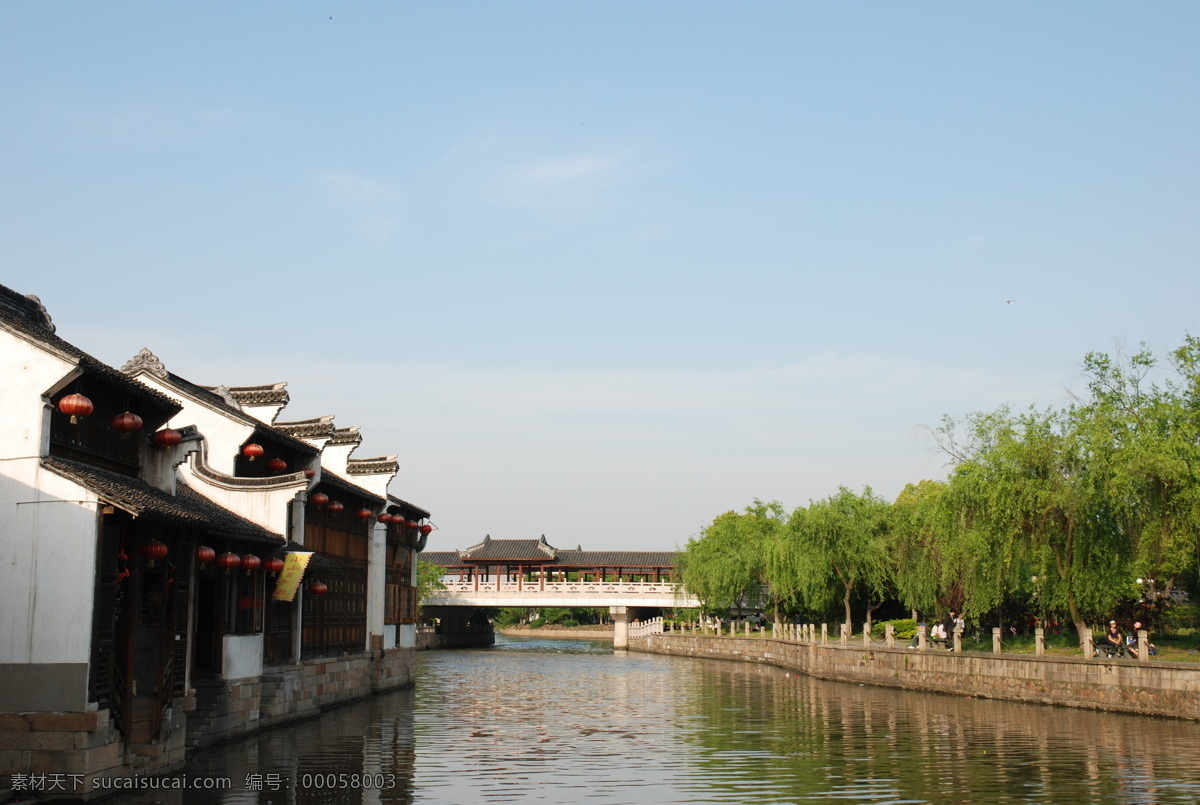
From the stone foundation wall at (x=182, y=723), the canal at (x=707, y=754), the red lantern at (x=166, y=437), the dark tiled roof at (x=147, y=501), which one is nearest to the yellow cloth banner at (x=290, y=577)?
the stone foundation wall at (x=182, y=723)

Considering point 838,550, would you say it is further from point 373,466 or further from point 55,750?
point 55,750

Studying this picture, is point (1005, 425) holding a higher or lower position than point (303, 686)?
higher

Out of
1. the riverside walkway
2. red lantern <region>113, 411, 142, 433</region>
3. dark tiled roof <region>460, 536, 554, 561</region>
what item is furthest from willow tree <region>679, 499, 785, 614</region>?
red lantern <region>113, 411, 142, 433</region>

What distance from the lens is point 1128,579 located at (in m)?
33.3

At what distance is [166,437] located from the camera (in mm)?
19203

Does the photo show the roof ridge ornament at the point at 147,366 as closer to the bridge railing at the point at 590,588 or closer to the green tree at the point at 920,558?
the green tree at the point at 920,558

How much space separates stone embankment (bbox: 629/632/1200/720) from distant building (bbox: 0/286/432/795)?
644 inches

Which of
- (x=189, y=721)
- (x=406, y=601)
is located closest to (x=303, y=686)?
(x=189, y=721)

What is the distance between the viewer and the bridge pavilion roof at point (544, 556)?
85.2m

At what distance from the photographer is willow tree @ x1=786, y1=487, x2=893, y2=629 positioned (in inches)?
1934

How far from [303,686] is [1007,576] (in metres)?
19.2

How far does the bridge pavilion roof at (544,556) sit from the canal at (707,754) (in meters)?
50.6

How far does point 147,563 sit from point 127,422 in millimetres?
2202

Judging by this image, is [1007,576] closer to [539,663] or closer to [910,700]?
[910,700]
